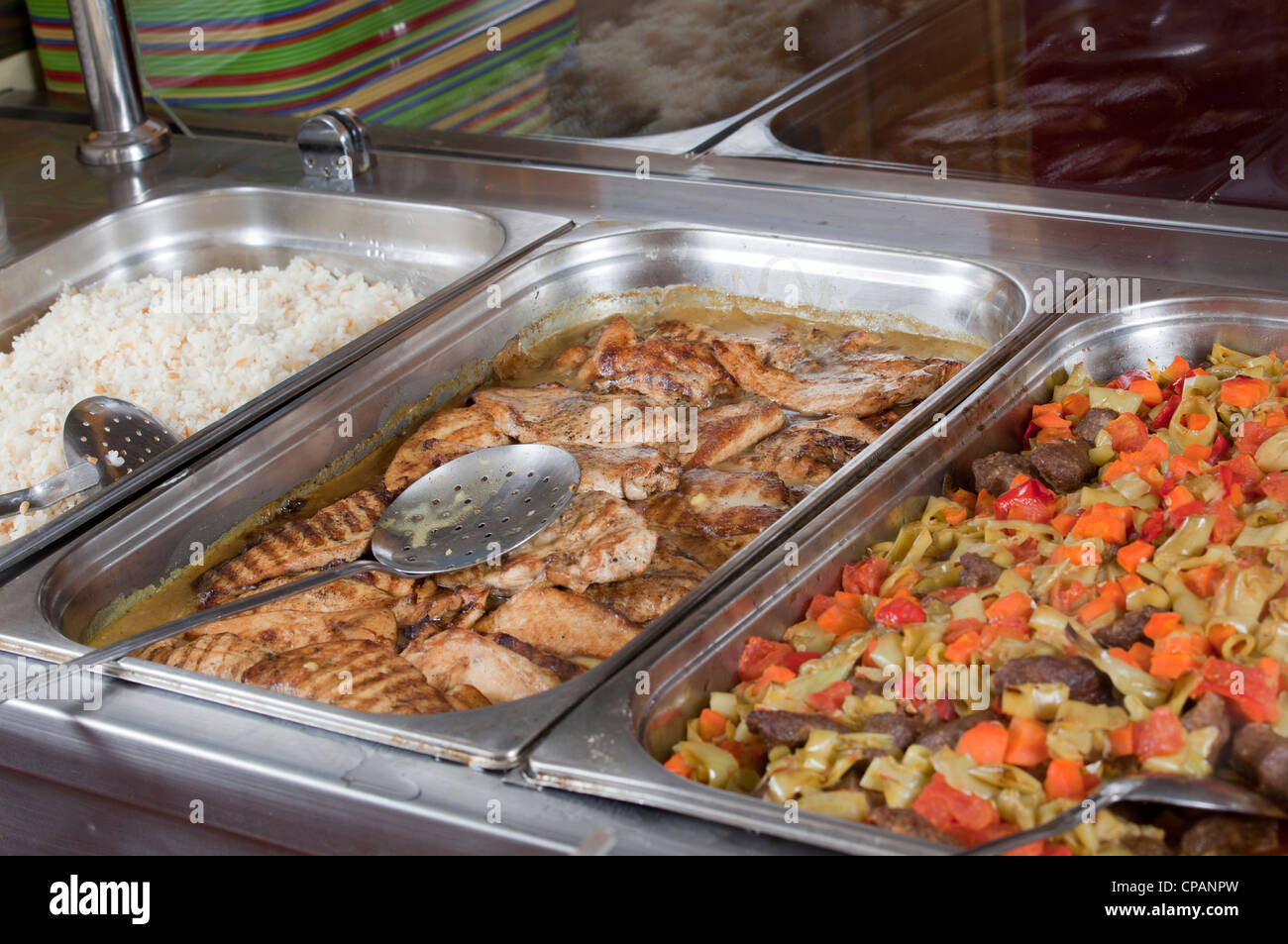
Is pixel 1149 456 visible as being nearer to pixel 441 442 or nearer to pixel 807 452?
pixel 807 452

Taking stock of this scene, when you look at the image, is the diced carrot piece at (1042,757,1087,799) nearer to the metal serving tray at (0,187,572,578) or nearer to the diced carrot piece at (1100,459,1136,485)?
the diced carrot piece at (1100,459,1136,485)

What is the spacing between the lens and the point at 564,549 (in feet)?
5.82

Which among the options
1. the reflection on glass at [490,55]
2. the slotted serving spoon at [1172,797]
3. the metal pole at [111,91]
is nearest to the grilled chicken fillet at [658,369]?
the reflection on glass at [490,55]

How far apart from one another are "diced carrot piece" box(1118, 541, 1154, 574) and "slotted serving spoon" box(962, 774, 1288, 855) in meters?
0.39

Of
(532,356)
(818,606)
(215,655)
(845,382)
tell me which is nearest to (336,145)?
(532,356)

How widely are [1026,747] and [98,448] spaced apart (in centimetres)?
149

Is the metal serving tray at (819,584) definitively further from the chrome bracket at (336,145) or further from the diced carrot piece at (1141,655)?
the chrome bracket at (336,145)

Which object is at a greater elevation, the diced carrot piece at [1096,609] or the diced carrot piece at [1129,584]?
the diced carrot piece at [1129,584]

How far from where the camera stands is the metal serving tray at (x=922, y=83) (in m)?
2.67

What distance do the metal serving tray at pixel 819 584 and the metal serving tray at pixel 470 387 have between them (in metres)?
0.03

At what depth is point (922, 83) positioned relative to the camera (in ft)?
9.46

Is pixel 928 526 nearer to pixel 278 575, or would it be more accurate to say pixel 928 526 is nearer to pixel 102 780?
pixel 278 575
